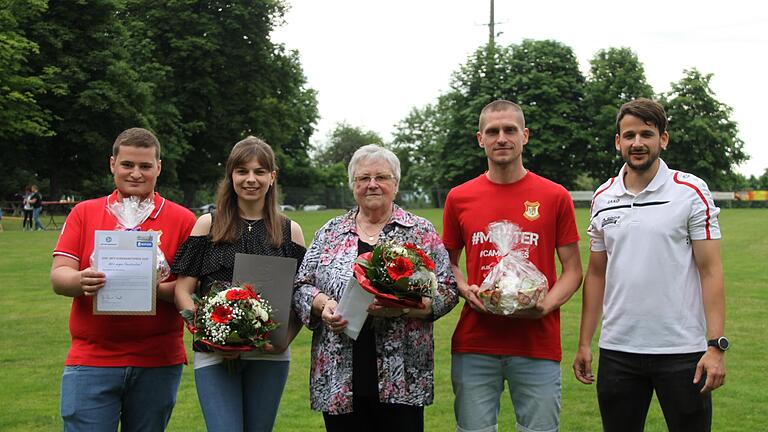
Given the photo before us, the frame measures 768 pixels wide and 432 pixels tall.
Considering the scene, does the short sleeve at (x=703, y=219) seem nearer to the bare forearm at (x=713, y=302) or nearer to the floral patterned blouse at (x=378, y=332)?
the bare forearm at (x=713, y=302)

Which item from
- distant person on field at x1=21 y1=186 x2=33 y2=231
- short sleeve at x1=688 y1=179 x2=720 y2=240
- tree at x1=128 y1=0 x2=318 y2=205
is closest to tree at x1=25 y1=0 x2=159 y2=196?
tree at x1=128 y1=0 x2=318 y2=205

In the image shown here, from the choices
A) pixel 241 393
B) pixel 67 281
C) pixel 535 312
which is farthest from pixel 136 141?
pixel 535 312

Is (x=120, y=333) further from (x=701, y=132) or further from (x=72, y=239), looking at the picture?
(x=701, y=132)

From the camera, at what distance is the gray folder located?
15.3 feet

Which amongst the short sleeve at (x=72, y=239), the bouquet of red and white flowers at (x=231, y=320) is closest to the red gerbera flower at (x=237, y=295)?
the bouquet of red and white flowers at (x=231, y=320)

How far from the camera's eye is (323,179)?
271 feet

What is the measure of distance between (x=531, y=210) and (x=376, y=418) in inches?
61.5

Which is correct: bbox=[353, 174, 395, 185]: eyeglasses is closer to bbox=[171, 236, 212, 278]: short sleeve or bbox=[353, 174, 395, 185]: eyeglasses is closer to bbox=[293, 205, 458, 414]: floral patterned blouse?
bbox=[293, 205, 458, 414]: floral patterned blouse

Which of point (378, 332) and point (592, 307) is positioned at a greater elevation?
point (592, 307)

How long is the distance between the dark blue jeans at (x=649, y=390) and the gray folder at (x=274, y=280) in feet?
6.29

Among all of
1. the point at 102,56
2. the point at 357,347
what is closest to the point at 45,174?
the point at 102,56

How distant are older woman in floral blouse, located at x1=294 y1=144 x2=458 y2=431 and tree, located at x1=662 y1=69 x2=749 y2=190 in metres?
61.8

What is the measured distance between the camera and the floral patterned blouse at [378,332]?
462 centimetres

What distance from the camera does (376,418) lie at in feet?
15.5
